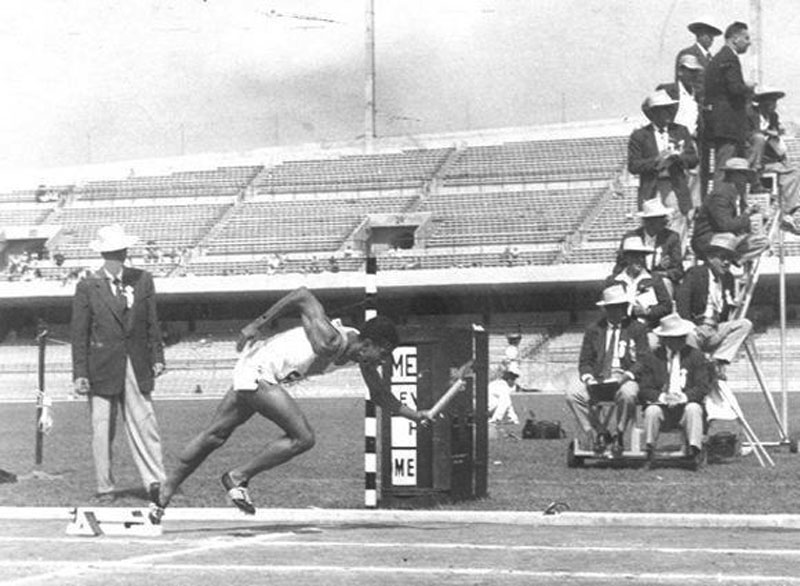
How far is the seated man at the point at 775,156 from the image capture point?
62.9 ft

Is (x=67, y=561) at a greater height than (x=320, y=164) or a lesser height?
lesser

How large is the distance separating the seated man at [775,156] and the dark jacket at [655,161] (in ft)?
3.94

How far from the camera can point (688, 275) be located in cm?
1762

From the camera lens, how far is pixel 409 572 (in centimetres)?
869

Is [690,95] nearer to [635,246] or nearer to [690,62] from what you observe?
[690,62]

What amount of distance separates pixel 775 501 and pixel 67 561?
6.19 m

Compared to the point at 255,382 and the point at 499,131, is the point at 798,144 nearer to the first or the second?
the point at 499,131

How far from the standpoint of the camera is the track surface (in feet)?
27.7

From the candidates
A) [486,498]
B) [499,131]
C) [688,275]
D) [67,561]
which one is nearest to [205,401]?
[499,131]

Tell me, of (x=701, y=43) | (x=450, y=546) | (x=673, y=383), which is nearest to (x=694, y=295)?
(x=673, y=383)

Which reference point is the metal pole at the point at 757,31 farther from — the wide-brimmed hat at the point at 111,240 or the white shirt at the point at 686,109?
the wide-brimmed hat at the point at 111,240

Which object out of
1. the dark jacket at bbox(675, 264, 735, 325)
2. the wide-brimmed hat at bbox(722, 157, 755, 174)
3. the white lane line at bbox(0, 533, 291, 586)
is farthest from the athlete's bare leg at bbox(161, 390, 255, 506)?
the wide-brimmed hat at bbox(722, 157, 755, 174)

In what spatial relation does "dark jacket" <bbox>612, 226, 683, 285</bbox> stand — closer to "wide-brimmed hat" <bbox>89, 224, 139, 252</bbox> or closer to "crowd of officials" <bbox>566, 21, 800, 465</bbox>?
"crowd of officials" <bbox>566, 21, 800, 465</bbox>

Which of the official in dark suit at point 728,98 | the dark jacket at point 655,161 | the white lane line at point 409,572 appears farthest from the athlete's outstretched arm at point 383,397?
the official in dark suit at point 728,98
